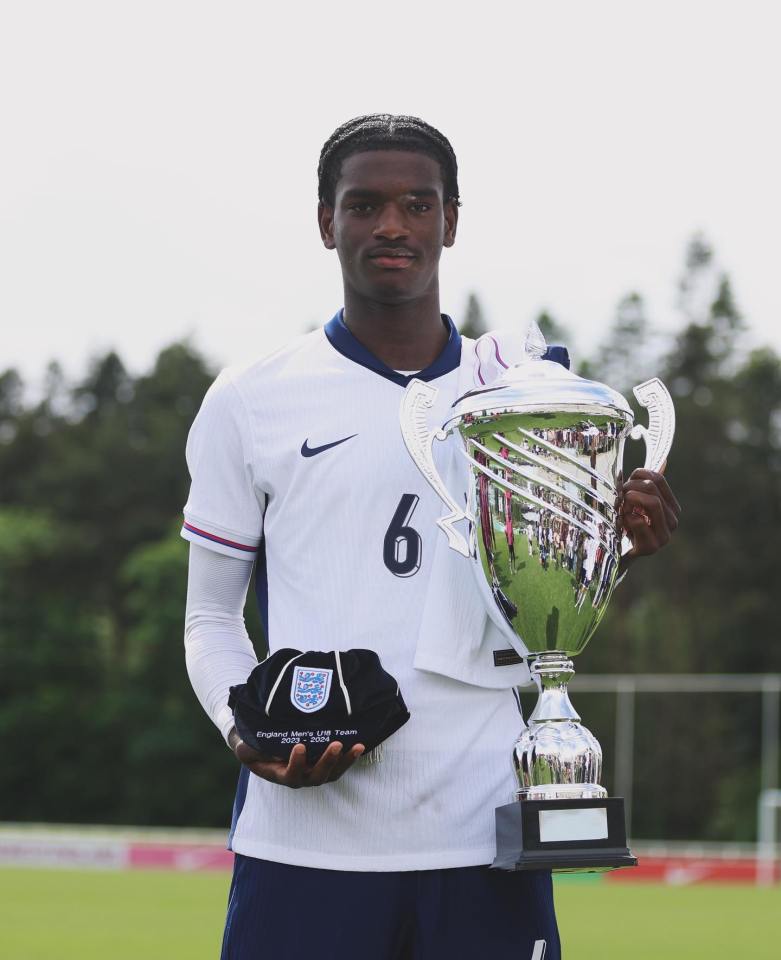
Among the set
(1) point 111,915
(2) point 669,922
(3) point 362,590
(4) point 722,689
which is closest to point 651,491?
(3) point 362,590

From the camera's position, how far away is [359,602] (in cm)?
180

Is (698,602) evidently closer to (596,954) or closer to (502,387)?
(596,954)

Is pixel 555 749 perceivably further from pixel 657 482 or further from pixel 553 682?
pixel 657 482

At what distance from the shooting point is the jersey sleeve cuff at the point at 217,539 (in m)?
1.89

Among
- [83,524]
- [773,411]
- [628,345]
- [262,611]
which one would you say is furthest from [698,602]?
[262,611]

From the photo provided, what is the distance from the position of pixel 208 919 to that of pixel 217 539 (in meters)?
9.45

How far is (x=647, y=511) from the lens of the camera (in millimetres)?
1767

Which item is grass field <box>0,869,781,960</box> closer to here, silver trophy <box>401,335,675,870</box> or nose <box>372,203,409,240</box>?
silver trophy <box>401,335,675,870</box>

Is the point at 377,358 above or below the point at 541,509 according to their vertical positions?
above

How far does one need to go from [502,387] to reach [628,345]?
28.6 metres

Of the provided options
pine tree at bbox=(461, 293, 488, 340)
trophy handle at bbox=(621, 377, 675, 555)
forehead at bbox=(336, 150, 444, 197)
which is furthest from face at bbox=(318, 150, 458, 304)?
pine tree at bbox=(461, 293, 488, 340)

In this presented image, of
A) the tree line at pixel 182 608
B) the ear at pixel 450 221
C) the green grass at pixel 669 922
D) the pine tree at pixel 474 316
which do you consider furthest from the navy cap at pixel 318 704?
the pine tree at pixel 474 316

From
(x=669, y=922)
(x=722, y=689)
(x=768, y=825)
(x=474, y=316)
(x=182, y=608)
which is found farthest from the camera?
(x=474, y=316)

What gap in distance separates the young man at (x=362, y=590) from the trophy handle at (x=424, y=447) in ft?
0.24
